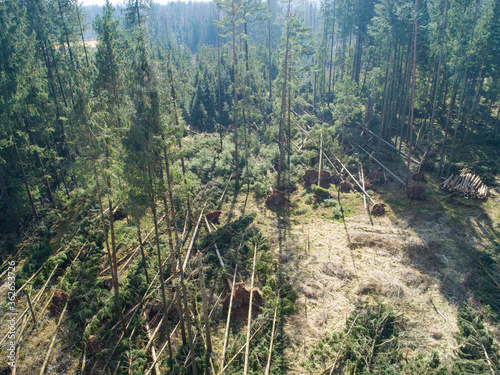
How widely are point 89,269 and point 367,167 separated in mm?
22119

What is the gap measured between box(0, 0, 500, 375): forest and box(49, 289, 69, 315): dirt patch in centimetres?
9

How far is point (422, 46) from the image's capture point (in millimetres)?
26688

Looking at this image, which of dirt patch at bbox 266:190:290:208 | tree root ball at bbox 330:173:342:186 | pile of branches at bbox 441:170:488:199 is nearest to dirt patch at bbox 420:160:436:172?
pile of branches at bbox 441:170:488:199

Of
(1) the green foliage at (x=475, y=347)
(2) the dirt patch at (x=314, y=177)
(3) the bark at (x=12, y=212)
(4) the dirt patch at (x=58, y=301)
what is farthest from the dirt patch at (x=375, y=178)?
(3) the bark at (x=12, y=212)

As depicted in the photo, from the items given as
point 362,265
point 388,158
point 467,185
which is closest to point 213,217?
point 362,265

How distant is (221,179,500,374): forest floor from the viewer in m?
12.0

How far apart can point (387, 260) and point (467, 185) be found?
10.3 meters

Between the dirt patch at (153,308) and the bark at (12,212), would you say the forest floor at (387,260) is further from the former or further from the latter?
the bark at (12,212)

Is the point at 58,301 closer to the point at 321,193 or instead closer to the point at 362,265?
the point at 362,265

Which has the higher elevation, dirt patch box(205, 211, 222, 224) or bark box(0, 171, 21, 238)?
bark box(0, 171, 21, 238)

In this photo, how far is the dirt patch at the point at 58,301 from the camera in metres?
13.4

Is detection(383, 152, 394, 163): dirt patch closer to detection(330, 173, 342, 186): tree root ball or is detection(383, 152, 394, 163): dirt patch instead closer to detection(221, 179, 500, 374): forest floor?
detection(221, 179, 500, 374): forest floor

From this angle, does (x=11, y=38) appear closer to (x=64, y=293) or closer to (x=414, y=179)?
(x=64, y=293)

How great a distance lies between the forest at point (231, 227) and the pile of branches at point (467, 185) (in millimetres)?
139
